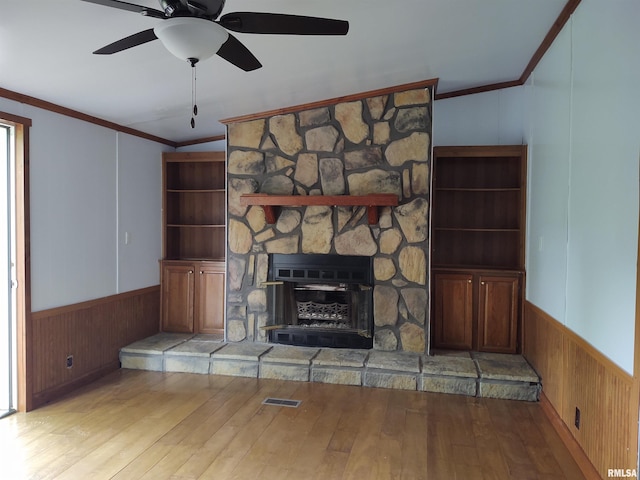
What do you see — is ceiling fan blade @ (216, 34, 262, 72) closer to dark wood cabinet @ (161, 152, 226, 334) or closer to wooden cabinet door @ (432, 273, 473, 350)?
dark wood cabinet @ (161, 152, 226, 334)

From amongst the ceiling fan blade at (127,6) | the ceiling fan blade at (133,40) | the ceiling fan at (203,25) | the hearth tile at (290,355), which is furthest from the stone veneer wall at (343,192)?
the ceiling fan blade at (127,6)

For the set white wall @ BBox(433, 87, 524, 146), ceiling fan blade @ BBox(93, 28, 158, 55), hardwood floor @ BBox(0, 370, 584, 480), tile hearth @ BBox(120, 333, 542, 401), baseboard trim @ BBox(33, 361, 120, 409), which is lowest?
hardwood floor @ BBox(0, 370, 584, 480)

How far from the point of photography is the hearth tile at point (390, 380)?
3.91m

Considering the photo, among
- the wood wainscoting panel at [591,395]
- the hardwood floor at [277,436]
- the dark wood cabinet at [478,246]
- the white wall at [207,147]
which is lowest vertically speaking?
the hardwood floor at [277,436]

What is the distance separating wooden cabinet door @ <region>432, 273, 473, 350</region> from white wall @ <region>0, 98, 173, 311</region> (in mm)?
3225

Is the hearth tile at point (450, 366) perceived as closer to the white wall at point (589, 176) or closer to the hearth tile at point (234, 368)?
the white wall at point (589, 176)

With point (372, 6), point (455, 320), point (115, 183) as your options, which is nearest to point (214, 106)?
point (115, 183)

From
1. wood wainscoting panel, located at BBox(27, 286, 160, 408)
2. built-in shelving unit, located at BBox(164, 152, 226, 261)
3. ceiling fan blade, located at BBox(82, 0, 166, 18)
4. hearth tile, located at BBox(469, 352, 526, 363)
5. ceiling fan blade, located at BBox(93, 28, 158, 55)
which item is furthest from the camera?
built-in shelving unit, located at BBox(164, 152, 226, 261)

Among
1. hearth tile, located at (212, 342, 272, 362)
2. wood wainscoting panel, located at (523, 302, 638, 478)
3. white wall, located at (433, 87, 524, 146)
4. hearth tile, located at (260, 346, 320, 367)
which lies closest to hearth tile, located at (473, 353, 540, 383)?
wood wainscoting panel, located at (523, 302, 638, 478)

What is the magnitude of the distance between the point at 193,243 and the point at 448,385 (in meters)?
3.46

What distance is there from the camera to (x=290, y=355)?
→ 14.0 ft

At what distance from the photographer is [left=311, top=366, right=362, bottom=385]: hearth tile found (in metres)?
4.02

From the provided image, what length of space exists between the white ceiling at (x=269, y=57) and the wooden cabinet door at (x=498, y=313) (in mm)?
2083

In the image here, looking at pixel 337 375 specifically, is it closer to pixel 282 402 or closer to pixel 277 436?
pixel 282 402
